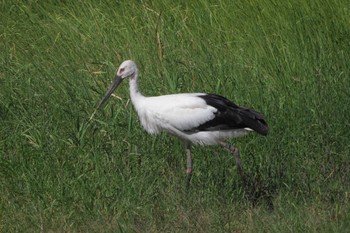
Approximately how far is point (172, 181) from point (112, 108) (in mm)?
981

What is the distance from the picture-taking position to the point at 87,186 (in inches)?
272

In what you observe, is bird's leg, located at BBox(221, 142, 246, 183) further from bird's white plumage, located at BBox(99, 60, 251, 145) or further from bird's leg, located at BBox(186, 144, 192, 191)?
bird's leg, located at BBox(186, 144, 192, 191)

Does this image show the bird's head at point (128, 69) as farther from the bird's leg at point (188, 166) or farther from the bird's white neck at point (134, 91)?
the bird's leg at point (188, 166)

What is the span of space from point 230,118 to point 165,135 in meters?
0.68

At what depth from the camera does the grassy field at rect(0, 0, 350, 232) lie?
6.64 m

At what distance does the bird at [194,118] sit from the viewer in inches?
284

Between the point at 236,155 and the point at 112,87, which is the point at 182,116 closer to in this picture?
the point at 236,155

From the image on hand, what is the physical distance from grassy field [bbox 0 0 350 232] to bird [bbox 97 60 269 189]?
15 cm

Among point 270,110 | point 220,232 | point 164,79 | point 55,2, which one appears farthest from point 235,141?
point 55,2

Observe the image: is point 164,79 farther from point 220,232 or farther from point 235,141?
point 220,232

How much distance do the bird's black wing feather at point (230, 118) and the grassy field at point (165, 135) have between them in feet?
0.90

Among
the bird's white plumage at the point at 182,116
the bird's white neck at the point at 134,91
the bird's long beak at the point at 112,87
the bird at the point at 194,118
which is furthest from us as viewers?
the bird's long beak at the point at 112,87

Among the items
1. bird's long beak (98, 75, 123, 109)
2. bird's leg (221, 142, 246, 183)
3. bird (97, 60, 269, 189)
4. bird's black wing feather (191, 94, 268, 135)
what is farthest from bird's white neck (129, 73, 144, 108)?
bird's leg (221, 142, 246, 183)

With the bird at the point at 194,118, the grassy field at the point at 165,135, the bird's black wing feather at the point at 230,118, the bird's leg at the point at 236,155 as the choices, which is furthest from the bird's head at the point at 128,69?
the bird's leg at the point at 236,155
